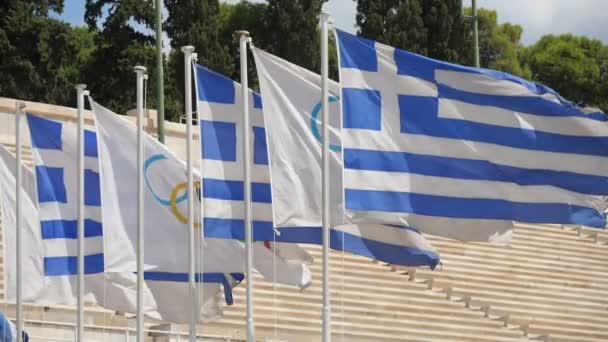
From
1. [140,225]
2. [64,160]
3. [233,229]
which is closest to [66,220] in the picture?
[64,160]

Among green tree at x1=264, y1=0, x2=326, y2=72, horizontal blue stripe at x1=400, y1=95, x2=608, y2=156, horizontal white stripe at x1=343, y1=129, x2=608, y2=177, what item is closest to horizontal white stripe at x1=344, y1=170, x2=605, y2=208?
horizontal white stripe at x1=343, y1=129, x2=608, y2=177

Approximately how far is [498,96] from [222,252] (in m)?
3.58

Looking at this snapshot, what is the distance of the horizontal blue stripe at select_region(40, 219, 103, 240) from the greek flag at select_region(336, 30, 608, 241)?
427cm

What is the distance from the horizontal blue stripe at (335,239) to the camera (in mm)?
15203

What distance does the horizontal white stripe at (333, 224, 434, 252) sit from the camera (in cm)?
1520

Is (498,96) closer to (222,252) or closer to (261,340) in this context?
(222,252)

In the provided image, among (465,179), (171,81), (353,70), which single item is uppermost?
(171,81)

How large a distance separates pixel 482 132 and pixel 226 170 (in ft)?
8.92

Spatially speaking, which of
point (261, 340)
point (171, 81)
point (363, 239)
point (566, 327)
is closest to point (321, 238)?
point (363, 239)

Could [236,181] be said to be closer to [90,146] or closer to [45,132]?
[90,146]

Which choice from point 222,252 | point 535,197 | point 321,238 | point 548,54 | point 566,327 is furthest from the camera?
point 548,54

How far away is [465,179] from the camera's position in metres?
14.6

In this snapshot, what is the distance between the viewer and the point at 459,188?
14.6m

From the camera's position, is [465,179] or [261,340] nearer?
[465,179]
